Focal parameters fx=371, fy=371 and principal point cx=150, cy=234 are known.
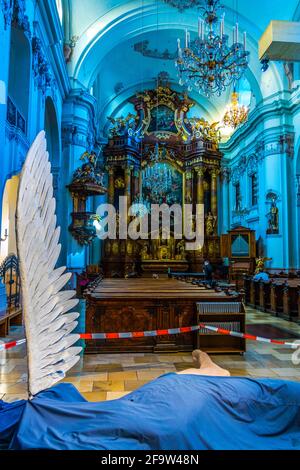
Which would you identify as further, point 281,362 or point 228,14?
point 228,14

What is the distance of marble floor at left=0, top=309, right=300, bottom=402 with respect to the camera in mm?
4004

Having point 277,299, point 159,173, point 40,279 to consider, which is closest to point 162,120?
point 159,173

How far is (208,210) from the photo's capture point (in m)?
20.4

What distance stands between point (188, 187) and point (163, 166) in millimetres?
2250

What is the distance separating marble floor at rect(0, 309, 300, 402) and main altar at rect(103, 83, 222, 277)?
12782 millimetres

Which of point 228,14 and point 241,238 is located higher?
point 228,14

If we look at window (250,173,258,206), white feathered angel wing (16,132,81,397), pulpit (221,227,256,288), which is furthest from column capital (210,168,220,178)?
white feathered angel wing (16,132,81,397)

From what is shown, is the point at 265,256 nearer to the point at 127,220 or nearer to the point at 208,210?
the point at 208,210

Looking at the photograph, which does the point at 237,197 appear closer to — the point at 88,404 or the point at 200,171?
the point at 200,171

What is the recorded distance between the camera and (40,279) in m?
1.89
